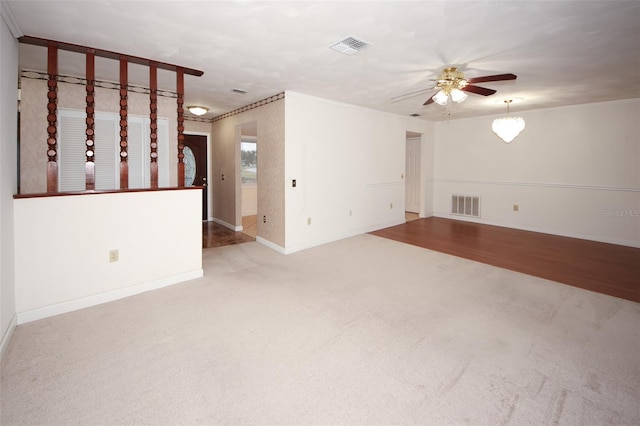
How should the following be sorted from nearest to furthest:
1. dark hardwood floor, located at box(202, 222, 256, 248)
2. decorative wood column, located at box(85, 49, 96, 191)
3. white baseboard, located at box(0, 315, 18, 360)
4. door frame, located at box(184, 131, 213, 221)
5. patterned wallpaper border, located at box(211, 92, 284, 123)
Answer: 1. white baseboard, located at box(0, 315, 18, 360)
2. decorative wood column, located at box(85, 49, 96, 191)
3. patterned wallpaper border, located at box(211, 92, 284, 123)
4. dark hardwood floor, located at box(202, 222, 256, 248)
5. door frame, located at box(184, 131, 213, 221)

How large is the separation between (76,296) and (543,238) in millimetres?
6886

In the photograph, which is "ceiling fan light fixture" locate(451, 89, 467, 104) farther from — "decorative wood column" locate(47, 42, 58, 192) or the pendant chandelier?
"decorative wood column" locate(47, 42, 58, 192)

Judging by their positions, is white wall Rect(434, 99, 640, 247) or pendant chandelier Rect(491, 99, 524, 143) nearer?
pendant chandelier Rect(491, 99, 524, 143)

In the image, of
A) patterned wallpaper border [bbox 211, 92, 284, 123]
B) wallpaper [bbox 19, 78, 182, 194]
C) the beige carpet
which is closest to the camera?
the beige carpet

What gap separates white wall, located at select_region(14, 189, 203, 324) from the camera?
2732 mm

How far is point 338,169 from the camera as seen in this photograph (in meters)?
5.52

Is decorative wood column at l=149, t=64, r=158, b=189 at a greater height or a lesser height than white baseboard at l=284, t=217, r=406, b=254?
greater

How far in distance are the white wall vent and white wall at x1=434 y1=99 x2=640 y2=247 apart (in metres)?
0.14

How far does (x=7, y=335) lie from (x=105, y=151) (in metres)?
2.48

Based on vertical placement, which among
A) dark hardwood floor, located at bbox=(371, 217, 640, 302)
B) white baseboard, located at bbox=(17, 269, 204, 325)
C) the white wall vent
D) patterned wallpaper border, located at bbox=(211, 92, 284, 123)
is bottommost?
white baseboard, located at bbox=(17, 269, 204, 325)

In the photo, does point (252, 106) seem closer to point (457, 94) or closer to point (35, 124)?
point (35, 124)

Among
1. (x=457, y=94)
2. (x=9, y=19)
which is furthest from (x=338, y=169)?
(x=9, y=19)

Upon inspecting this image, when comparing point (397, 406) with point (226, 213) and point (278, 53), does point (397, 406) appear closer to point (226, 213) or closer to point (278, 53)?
point (278, 53)

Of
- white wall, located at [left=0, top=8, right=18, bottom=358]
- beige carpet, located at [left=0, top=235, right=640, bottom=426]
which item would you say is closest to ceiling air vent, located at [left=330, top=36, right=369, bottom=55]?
beige carpet, located at [left=0, top=235, right=640, bottom=426]
